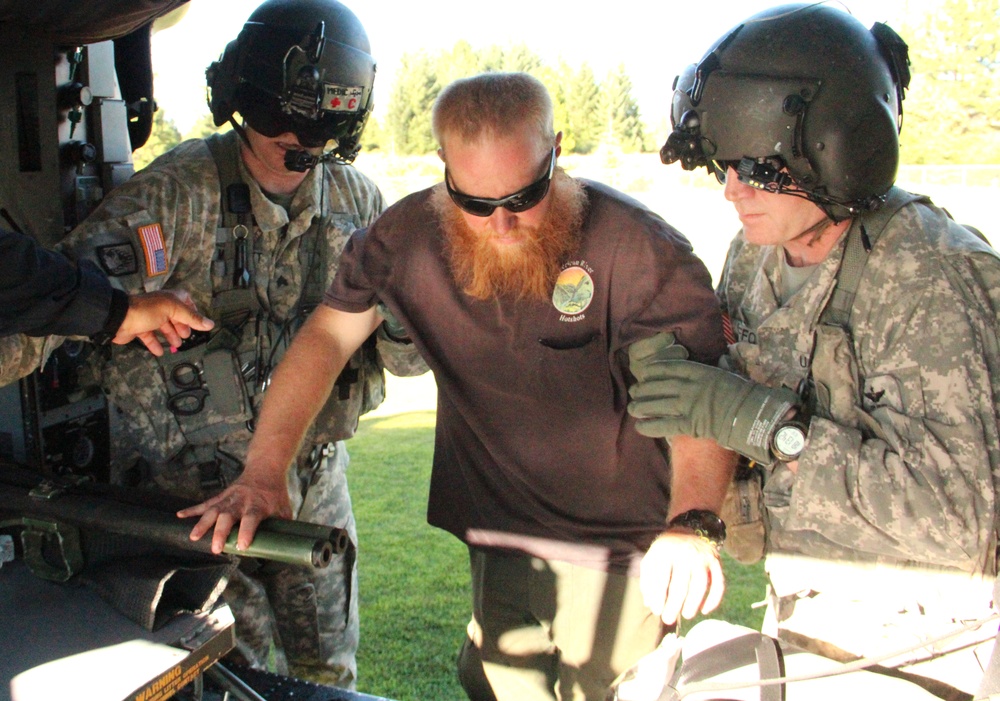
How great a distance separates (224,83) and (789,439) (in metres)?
1.98

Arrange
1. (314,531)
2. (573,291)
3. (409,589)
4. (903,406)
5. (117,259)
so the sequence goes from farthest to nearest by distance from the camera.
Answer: (409,589) → (117,259) → (573,291) → (903,406) → (314,531)

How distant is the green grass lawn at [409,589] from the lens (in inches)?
153

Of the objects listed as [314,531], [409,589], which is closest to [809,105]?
[314,531]

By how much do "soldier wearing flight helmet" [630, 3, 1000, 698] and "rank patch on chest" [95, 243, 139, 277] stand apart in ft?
4.62

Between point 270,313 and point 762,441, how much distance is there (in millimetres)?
1648

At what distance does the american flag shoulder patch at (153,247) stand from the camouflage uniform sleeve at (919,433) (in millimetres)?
1780

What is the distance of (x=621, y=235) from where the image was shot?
2203 mm

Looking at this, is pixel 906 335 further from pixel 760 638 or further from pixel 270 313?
pixel 270 313

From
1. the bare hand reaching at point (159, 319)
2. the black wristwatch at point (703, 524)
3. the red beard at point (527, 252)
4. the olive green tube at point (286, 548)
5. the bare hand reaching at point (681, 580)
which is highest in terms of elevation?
the red beard at point (527, 252)

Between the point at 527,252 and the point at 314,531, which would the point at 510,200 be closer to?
the point at 527,252

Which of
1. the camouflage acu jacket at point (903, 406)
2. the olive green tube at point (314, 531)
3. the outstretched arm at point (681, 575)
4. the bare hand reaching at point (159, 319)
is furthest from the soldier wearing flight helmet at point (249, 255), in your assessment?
the camouflage acu jacket at point (903, 406)

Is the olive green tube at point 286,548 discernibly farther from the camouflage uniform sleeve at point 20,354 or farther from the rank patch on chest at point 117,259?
the rank patch on chest at point 117,259

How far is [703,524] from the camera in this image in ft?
6.48

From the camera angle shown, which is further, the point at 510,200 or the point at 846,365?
the point at 510,200
